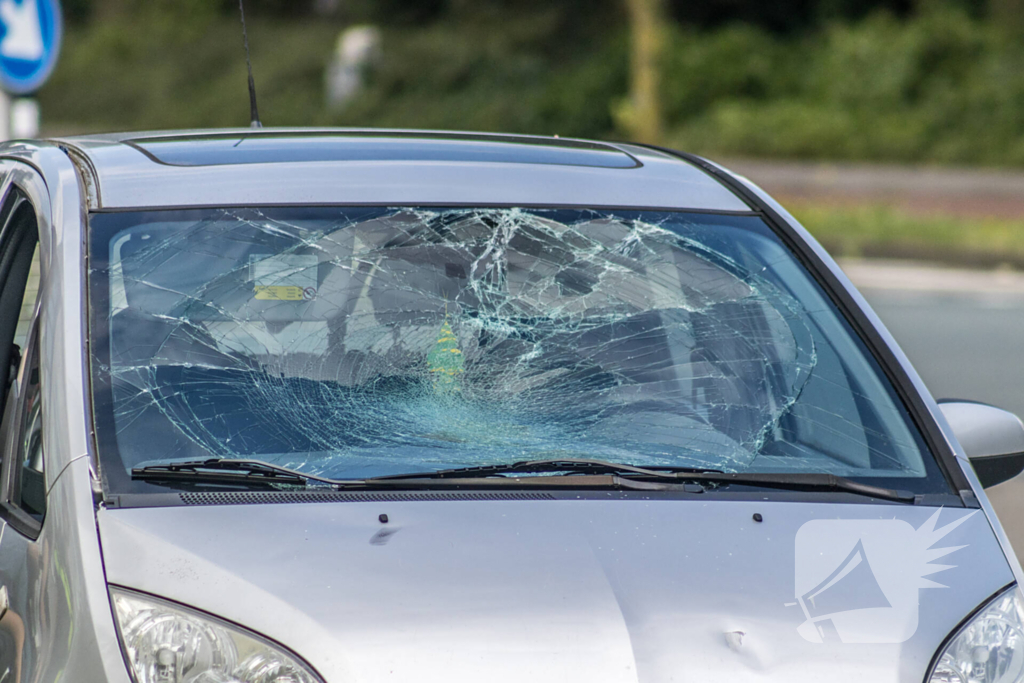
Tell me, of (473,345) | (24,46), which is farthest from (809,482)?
(24,46)

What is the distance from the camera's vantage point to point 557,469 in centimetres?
226

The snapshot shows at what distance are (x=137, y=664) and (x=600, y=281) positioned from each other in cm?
138

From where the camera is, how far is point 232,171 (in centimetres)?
264

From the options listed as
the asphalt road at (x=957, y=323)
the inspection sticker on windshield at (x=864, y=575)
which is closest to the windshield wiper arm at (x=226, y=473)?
the inspection sticker on windshield at (x=864, y=575)

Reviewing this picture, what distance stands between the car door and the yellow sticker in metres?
0.42

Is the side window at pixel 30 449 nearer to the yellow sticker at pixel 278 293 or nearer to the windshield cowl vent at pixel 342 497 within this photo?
the windshield cowl vent at pixel 342 497

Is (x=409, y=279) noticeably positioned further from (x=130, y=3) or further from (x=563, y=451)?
(x=130, y=3)

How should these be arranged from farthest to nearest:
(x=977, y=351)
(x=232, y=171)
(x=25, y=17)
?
(x=977, y=351)
(x=25, y=17)
(x=232, y=171)

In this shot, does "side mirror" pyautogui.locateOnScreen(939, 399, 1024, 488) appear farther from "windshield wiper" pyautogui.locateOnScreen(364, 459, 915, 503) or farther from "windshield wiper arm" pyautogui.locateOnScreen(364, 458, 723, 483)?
"windshield wiper arm" pyautogui.locateOnScreen(364, 458, 723, 483)

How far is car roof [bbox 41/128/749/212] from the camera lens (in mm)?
2572

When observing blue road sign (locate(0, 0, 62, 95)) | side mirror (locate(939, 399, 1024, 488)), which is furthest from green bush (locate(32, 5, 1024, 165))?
side mirror (locate(939, 399, 1024, 488))

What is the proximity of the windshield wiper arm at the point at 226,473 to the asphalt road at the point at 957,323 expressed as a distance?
6.87m

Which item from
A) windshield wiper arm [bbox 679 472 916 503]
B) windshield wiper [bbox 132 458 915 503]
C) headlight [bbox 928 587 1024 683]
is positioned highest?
windshield wiper [bbox 132 458 915 503]

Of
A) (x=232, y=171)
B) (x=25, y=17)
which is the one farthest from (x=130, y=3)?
(x=232, y=171)
